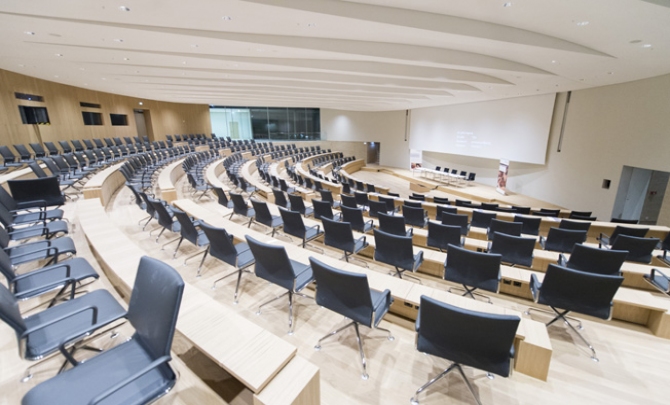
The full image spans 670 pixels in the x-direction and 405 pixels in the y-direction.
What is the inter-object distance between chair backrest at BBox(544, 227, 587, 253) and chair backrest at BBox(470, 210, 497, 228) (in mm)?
1257

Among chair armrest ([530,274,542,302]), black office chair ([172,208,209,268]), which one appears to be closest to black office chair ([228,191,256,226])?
black office chair ([172,208,209,268])

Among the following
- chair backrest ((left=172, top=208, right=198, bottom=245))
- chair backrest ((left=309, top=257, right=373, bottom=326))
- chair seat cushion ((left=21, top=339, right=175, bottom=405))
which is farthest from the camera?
chair backrest ((left=172, top=208, right=198, bottom=245))

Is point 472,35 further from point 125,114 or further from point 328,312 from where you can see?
point 125,114

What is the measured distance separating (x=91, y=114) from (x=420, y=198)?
53.5 ft

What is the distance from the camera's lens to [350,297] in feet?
7.86

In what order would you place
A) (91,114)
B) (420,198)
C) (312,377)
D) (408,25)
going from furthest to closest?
(91,114), (420,198), (408,25), (312,377)

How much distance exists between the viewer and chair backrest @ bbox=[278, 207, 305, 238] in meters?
4.36

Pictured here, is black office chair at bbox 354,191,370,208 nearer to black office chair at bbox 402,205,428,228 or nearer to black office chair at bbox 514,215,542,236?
black office chair at bbox 402,205,428,228

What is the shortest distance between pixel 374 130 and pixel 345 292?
19986 millimetres

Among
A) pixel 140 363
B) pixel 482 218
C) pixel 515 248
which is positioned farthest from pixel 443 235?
pixel 140 363

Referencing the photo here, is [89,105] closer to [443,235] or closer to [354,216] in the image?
[354,216]

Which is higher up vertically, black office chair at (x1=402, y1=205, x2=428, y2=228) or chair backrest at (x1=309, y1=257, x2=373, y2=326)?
chair backrest at (x1=309, y1=257, x2=373, y2=326)

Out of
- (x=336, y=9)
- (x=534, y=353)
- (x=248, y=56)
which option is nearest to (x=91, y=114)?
(x=248, y=56)

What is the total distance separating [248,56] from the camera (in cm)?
724
